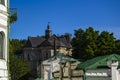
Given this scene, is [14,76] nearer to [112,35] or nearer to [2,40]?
[112,35]

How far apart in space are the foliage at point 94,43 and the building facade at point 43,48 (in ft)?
32.7

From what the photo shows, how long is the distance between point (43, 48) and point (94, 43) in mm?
18072

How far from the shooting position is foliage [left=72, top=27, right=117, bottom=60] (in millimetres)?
57969

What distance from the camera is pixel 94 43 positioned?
59531 mm

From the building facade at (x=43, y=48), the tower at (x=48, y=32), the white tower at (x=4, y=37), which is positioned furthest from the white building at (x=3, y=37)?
the tower at (x=48, y=32)

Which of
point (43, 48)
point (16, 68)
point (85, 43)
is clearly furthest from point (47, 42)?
point (16, 68)

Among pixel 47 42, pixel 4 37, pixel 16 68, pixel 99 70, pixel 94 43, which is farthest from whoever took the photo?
pixel 47 42

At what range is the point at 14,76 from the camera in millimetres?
59281

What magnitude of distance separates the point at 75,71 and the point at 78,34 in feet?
135

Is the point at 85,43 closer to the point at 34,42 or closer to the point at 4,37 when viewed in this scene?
the point at 34,42

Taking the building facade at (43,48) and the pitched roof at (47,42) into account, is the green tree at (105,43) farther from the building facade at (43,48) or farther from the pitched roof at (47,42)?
the pitched roof at (47,42)

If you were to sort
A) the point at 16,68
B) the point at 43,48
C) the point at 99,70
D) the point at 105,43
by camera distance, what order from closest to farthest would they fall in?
the point at 99,70
the point at 105,43
the point at 16,68
the point at 43,48

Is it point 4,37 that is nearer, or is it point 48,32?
point 4,37

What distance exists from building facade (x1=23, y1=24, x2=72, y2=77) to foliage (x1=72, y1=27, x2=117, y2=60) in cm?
998
